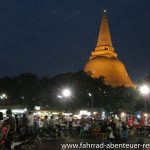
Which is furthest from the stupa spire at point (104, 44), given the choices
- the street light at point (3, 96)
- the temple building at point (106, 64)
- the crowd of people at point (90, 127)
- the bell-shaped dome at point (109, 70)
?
the crowd of people at point (90, 127)

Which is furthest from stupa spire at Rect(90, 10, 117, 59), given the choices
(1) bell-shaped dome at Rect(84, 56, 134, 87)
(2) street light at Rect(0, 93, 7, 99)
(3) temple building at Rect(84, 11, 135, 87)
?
(2) street light at Rect(0, 93, 7, 99)

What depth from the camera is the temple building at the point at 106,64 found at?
8938cm

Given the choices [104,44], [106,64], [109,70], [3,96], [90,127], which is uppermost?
[104,44]

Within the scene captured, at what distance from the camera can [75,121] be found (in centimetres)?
3750

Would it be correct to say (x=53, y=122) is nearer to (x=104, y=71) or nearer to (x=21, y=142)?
(x=21, y=142)

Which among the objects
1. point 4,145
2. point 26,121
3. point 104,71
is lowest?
point 4,145

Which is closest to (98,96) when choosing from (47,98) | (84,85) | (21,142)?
Answer: (84,85)

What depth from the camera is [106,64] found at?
92.6 meters

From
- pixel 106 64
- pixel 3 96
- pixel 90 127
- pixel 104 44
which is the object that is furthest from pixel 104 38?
pixel 90 127

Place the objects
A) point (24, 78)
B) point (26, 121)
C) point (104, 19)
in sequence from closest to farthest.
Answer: point (26, 121), point (24, 78), point (104, 19)

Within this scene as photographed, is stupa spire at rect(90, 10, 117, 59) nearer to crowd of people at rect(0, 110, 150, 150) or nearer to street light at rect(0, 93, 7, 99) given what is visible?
street light at rect(0, 93, 7, 99)

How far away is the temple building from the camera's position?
8938 centimetres

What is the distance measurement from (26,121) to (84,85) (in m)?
42.2

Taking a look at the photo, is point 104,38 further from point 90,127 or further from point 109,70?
point 90,127
